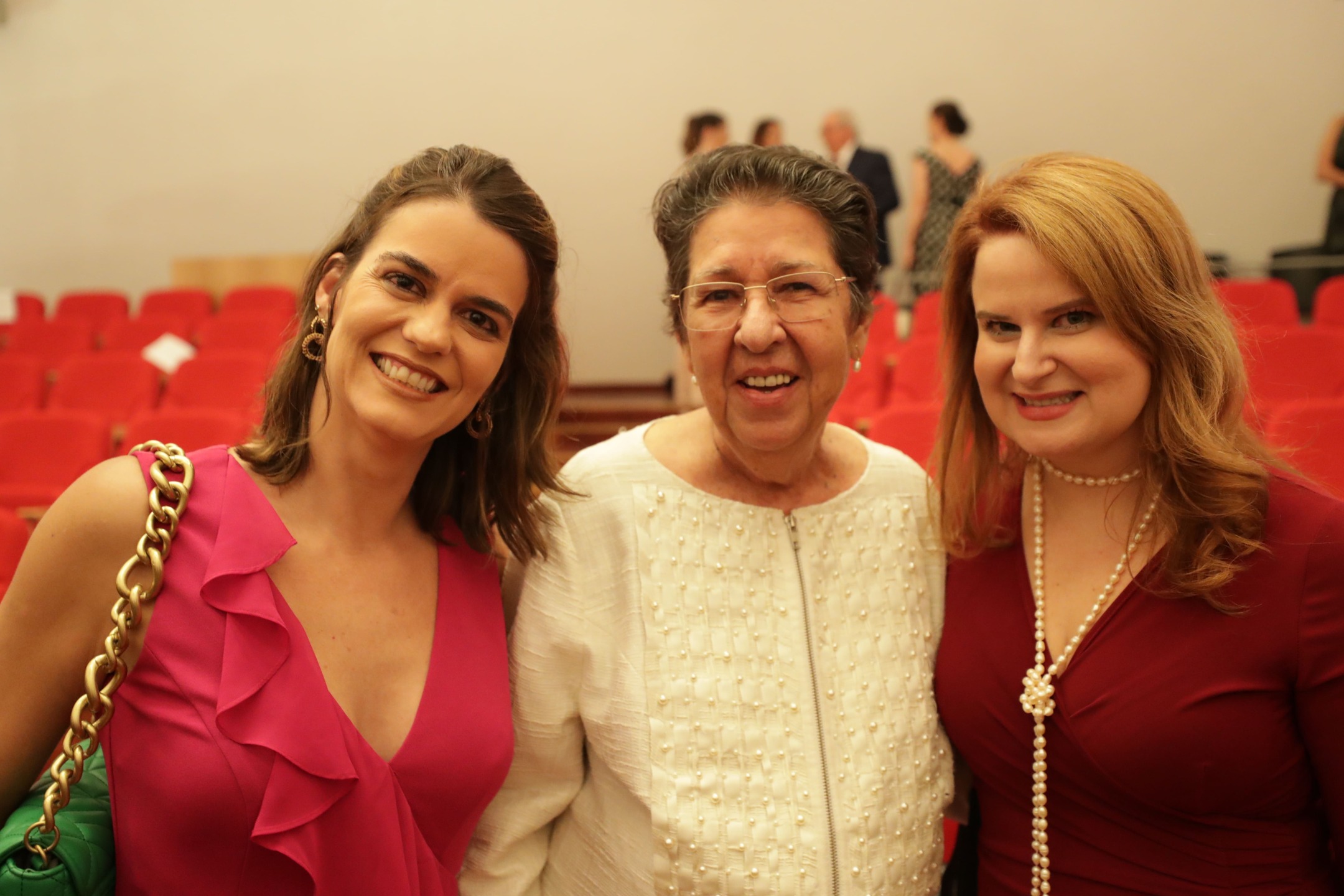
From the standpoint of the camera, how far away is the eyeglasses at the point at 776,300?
5.35 feet

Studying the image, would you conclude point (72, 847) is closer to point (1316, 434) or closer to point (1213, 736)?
point (1213, 736)

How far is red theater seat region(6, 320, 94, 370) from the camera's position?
21.9 feet

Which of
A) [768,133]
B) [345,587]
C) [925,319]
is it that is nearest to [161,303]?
[768,133]

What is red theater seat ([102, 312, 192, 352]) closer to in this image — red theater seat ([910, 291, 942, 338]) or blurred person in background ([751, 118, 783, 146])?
blurred person in background ([751, 118, 783, 146])

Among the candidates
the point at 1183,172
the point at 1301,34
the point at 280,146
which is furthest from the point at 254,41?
the point at 1301,34

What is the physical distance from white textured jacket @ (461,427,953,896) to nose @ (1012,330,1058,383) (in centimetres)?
42

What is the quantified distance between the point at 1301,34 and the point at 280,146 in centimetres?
891

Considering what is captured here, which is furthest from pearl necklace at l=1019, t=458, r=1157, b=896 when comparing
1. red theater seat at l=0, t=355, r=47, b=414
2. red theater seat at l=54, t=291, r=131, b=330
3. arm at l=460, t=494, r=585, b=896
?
red theater seat at l=54, t=291, r=131, b=330

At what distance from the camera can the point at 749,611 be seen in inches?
65.3

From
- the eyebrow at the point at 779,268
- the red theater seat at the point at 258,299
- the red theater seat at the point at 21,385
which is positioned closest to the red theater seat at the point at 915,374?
the eyebrow at the point at 779,268

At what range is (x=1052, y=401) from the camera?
1517 mm

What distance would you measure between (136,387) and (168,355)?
10.9 inches

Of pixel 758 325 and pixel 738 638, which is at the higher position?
pixel 758 325

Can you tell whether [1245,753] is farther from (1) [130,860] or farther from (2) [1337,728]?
(1) [130,860]
